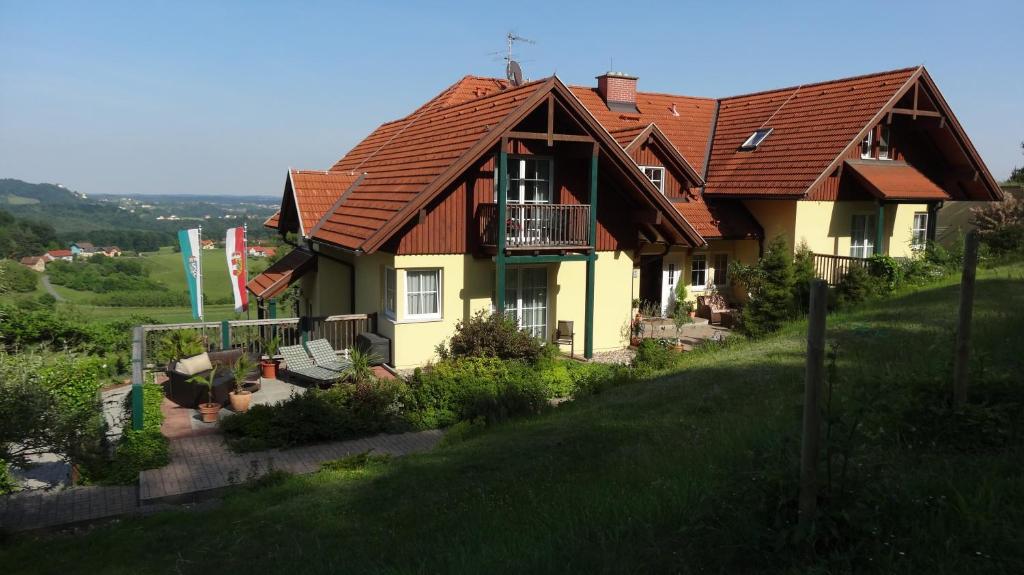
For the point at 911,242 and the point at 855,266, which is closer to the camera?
the point at 855,266

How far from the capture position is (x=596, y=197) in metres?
16.7

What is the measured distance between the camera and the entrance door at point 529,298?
17.1 m

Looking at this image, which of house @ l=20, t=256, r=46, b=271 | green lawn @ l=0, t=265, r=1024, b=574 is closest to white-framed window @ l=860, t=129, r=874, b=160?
green lawn @ l=0, t=265, r=1024, b=574

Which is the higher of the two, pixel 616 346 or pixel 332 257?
pixel 332 257

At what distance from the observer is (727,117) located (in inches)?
989

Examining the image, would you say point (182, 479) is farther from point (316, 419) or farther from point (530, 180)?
point (530, 180)

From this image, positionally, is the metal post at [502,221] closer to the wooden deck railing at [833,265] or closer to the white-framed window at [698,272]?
the white-framed window at [698,272]

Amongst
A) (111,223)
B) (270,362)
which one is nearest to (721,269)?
(270,362)

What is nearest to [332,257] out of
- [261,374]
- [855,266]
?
[261,374]

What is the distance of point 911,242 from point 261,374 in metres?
19.6

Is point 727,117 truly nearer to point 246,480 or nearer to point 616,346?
point 616,346

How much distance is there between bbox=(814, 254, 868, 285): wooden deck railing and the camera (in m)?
18.7

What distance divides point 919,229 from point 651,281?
1007cm

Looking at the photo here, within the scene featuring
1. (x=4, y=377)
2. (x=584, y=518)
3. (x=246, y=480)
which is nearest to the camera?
(x=584, y=518)
